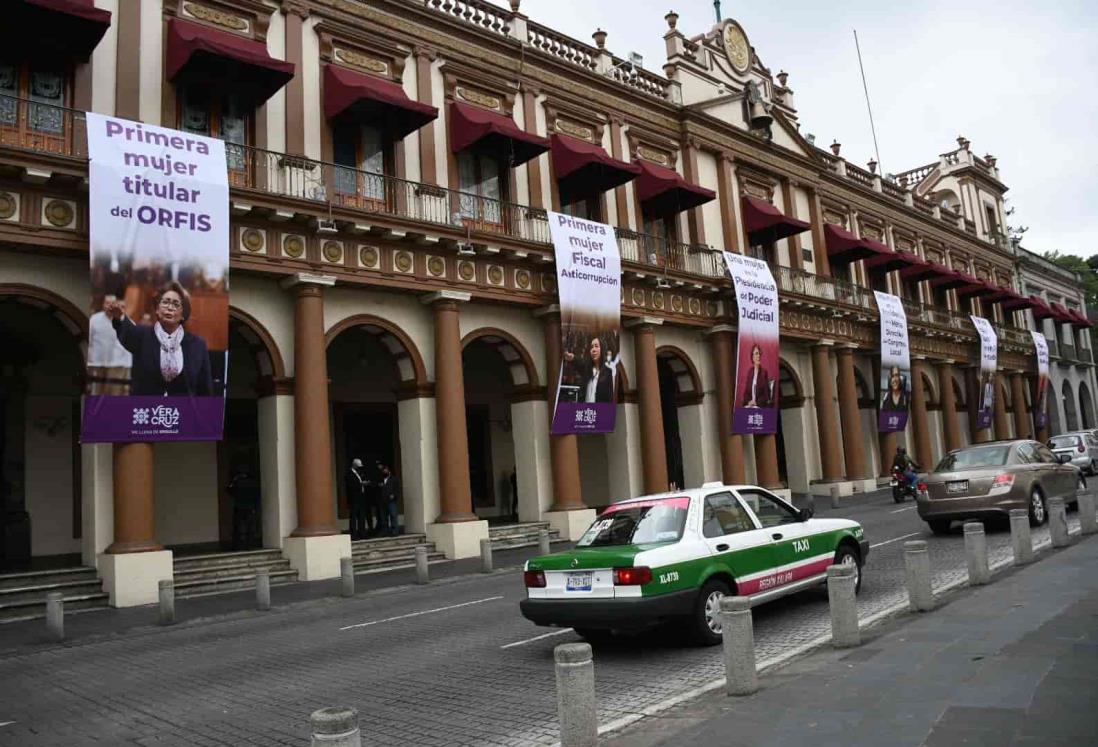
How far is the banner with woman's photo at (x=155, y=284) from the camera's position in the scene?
46.6 ft

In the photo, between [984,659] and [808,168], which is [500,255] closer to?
[984,659]

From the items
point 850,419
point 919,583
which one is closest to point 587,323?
point 919,583

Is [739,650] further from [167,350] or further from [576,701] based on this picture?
[167,350]

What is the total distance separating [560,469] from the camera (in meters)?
21.5

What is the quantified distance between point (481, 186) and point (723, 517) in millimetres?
14877

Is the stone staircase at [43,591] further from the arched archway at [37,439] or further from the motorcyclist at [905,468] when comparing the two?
the motorcyclist at [905,468]

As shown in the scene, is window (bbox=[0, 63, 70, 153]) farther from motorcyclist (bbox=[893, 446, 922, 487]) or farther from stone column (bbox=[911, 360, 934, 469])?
stone column (bbox=[911, 360, 934, 469])

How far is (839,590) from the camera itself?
755 centimetres

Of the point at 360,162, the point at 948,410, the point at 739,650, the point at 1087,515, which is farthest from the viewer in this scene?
the point at 948,410

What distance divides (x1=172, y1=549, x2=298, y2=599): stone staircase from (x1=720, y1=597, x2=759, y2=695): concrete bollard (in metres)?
11.6

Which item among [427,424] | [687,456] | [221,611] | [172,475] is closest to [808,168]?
[687,456]

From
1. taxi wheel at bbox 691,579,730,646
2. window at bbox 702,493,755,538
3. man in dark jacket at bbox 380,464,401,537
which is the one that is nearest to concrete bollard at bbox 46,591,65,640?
man in dark jacket at bbox 380,464,401,537

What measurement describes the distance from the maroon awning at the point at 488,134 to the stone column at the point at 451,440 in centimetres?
395

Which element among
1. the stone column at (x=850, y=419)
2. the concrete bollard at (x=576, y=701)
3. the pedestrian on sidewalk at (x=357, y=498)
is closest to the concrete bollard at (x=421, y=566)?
the pedestrian on sidewalk at (x=357, y=498)
